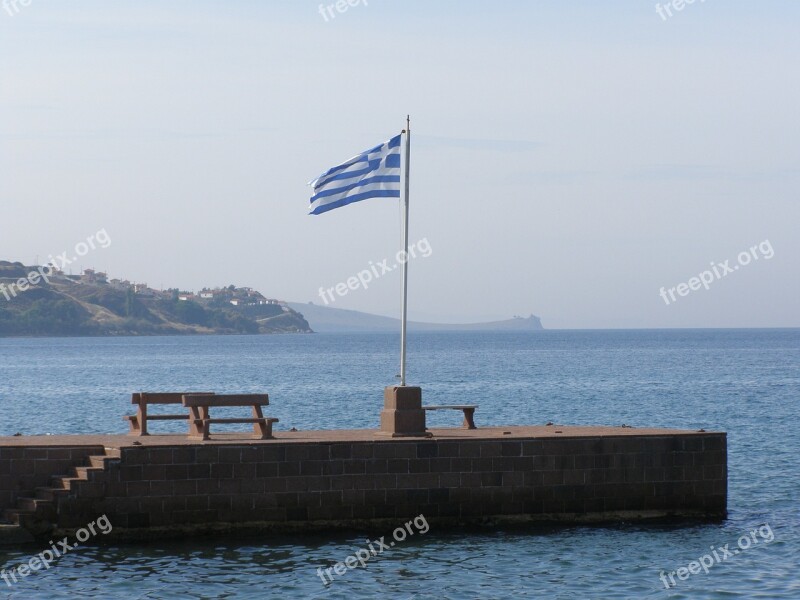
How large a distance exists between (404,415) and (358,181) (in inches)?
155

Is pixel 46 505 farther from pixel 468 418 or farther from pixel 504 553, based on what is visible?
pixel 468 418

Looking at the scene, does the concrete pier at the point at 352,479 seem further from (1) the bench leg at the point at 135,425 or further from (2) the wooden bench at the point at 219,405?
(1) the bench leg at the point at 135,425

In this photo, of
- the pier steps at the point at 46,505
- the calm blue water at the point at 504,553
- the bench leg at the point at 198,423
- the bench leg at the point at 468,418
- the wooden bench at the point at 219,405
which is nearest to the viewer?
the calm blue water at the point at 504,553

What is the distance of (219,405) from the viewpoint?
20.6m

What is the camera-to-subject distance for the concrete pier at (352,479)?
64.0ft

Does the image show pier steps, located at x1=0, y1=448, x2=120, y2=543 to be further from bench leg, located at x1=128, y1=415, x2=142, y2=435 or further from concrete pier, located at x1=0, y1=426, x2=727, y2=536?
bench leg, located at x1=128, y1=415, x2=142, y2=435

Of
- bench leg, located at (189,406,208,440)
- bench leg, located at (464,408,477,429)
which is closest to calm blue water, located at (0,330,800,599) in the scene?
bench leg, located at (189,406,208,440)

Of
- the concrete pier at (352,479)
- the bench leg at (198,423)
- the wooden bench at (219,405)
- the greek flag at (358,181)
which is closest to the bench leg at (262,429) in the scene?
the wooden bench at (219,405)

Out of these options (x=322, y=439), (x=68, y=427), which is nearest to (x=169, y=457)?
(x=322, y=439)

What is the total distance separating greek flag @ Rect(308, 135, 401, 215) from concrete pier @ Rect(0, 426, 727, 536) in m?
3.82

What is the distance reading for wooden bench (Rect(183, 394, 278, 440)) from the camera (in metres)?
20.6

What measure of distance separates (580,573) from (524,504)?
233 centimetres

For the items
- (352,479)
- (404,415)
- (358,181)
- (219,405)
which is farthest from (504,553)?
(358,181)

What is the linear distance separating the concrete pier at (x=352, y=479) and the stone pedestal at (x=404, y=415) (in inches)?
20.7
